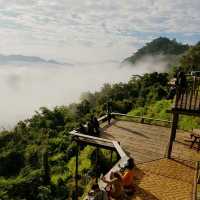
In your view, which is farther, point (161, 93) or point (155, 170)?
point (161, 93)

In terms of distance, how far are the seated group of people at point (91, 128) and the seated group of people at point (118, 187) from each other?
16.9ft

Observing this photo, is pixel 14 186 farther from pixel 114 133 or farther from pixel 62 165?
pixel 114 133

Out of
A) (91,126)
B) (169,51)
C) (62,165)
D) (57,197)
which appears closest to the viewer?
(91,126)

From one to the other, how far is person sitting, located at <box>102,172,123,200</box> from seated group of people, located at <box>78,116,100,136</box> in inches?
228

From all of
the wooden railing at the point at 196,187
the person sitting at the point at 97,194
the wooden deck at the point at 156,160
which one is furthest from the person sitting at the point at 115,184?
the wooden railing at the point at 196,187

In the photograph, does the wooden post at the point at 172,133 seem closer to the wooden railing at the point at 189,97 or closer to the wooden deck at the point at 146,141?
the wooden deck at the point at 146,141

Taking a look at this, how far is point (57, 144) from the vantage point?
46.4 metres

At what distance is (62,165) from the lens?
38.1 metres

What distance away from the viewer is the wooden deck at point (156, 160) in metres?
10.6

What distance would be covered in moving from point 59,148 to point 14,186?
8.96 meters

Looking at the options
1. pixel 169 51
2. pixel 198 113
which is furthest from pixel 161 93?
pixel 169 51

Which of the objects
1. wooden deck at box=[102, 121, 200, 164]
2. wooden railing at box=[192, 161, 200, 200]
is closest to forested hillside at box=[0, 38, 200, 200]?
wooden deck at box=[102, 121, 200, 164]

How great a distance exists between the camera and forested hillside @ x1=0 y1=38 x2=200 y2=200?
3225cm

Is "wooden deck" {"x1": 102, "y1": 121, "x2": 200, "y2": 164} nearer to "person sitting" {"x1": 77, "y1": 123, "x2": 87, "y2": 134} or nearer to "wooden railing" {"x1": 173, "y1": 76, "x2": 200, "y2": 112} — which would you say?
"person sitting" {"x1": 77, "y1": 123, "x2": 87, "y2": 134}
